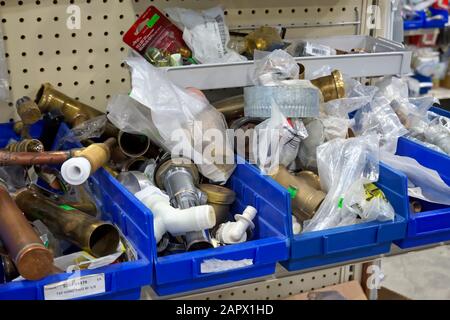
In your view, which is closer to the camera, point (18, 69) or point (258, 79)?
point (258, 79)

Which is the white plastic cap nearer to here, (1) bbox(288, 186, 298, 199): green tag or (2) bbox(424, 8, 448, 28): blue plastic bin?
(1) bbox(288, 186, 298, 199): green tag

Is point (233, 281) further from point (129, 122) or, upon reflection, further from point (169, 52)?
point (169, 52)

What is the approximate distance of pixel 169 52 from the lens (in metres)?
1.14

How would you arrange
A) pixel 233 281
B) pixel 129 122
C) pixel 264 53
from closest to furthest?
pixel 233 281 → pixel 129 122 → pixel 264 53

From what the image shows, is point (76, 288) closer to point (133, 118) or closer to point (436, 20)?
point (133, 118)

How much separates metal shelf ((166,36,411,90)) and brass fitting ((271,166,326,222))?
0.20 meters

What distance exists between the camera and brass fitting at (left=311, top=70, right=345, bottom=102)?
111 cm

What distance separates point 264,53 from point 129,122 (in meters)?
0.31

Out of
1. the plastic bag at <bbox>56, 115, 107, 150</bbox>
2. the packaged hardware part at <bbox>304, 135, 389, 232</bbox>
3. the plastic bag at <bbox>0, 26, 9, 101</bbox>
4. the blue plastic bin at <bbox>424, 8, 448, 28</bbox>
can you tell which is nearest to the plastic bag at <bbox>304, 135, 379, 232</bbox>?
the packaged hardware part at <bbox>304, 135, 389, 232</bbox>

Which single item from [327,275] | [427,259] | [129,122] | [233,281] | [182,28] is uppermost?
[182,28]

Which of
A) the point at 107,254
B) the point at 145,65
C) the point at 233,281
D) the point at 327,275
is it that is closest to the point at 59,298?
the point at 107,254

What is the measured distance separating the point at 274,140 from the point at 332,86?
9.1 inches

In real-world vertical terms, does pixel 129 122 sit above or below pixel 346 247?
above

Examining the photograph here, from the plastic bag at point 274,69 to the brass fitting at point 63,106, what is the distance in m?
0.33
